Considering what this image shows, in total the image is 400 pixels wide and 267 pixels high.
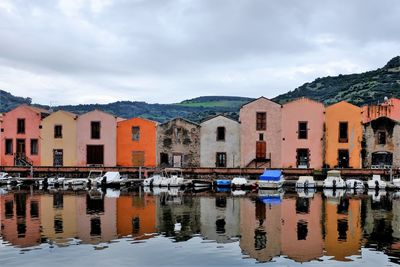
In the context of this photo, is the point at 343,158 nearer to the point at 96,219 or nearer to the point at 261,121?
the point at 261,121

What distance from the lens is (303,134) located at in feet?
225

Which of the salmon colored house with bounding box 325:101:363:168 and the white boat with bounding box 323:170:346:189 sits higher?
the salmon colored house with bounding box 325:101:363:168

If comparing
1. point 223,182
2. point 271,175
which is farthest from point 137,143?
point 271,175

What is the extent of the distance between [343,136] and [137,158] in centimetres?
2901

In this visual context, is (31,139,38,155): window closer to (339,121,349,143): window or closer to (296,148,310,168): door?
(296,148,310,168): door

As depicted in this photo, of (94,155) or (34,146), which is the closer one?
(94,155)

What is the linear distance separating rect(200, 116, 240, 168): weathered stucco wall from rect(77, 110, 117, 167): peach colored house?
13144 mm

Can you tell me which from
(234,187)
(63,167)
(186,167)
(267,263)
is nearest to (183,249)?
(267,263)

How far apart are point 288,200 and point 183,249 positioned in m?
24.0

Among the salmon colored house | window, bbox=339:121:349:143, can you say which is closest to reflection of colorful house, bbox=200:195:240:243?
the salmon colored house

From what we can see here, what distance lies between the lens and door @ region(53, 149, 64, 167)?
74188 mm

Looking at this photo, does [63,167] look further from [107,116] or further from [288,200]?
[288,200]

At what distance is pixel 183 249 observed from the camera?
27.0 meters

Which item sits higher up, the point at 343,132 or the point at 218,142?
the point at 343,132
